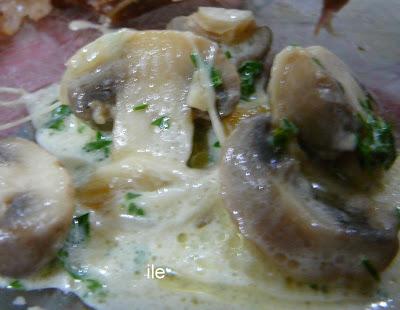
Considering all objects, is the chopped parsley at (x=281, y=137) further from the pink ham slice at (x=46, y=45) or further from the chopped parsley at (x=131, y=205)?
the pink ham slice at (x=46, y=45)

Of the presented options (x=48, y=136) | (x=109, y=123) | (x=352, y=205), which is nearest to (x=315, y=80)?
(x=352, y=205)

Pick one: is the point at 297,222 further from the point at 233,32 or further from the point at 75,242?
the point at 233,32

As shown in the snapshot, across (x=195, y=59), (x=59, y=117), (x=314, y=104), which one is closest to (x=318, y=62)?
(x=314, y=104)

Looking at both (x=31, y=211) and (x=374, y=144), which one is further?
(x=374, y=144)

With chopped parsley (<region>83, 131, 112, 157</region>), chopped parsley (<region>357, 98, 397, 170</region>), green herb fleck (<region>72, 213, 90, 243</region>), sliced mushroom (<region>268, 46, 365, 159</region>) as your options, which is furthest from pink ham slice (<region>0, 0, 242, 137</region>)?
chopped parsley (<region>357, 98, 397, 170</region>)

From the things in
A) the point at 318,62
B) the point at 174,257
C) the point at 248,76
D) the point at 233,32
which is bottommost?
the point at 174,257

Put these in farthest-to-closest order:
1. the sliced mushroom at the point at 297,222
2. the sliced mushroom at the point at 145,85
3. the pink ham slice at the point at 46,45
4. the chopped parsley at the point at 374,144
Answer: the pink ham slice at the point at 46,45 → the sliced mushroom at the point at 145,85 → the chopped parsley at the point at 374,144 → the sliced mushroom at the point at 297,222

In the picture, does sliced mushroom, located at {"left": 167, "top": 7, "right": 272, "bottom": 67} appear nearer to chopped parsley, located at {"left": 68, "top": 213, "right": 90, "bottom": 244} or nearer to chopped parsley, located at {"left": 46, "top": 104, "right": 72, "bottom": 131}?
chopped parsley, located at {"left": 46, "top": 104, "right": 72, "bottom": 131}

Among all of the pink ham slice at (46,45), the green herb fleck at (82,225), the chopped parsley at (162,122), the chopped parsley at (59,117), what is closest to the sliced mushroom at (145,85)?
the chopped parsley at (162,122)
